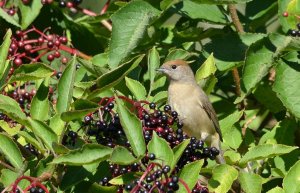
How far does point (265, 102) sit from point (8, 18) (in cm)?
207

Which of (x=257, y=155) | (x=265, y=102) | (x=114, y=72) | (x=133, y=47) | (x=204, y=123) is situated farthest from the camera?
(x=204, y=123)

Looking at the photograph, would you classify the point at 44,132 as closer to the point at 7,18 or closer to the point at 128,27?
the point at 128,27

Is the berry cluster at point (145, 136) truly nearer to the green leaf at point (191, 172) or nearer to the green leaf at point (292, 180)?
the green leaf at point (191, 172)

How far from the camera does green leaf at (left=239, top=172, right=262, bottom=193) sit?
446 cm

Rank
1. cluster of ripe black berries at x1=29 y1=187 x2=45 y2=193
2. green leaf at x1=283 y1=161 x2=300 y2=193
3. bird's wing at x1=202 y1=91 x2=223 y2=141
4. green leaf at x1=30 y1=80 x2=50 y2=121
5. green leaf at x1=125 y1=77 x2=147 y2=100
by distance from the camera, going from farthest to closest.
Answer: bird's wing at x1=202 y1=91 x2=223 y2=141, green leaf at x1=125 y1=77 x2=147 y2=100, green leaf at x1=30 y1=80 x2=50 y2=121, green leaf at x1=283 y1=161 x2=300 y2=193, cluster of ripe black berries at x1=29 y1=187 x2=45 y2=193

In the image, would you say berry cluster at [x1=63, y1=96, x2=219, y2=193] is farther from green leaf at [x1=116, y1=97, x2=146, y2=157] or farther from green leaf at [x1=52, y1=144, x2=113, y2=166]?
green leaf at [x1=52, y1=144, x2=113, y2=166]

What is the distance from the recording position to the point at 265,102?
18.9 ft

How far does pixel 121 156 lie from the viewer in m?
3.82

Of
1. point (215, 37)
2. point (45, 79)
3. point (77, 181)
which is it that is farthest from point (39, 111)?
point (215, 37)

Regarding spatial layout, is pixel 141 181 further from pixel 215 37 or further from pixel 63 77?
pixel 215 37

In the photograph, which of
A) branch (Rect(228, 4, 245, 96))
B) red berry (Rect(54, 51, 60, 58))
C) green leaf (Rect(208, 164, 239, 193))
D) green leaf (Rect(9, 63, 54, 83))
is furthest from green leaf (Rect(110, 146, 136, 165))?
red berry (Rect(54, 51, 60, 58))

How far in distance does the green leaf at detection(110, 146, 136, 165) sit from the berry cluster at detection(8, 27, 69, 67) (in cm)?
209

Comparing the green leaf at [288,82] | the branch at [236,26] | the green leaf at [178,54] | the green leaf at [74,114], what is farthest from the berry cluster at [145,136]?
the branch at [236,26]

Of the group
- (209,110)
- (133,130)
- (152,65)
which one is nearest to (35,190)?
(133,130)
